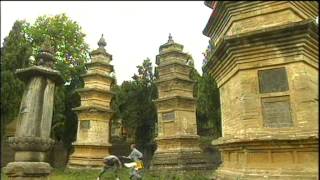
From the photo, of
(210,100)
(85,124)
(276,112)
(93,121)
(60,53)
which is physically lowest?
(276,112)

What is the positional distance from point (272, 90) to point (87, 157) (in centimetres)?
1481

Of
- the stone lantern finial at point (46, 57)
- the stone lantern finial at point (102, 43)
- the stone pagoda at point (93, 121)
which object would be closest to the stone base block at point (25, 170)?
the stone lantern finial at point (46, 57)

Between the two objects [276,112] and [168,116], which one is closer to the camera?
[276,112]

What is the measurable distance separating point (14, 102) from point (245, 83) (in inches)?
713

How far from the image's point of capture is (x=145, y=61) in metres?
34.7

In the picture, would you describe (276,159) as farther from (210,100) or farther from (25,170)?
(210,100)

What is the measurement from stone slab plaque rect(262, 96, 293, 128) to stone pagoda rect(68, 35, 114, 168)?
14.2 meters

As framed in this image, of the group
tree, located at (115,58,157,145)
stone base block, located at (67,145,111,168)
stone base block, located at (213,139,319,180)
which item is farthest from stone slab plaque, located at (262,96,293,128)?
tree, located at (115,58,157,145)

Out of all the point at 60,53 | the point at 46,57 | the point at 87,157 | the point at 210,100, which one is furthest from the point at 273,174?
the point at 60,53

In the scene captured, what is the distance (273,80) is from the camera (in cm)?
805

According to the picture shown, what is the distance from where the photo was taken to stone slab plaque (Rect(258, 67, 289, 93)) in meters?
7.91

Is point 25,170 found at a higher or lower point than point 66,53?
lower

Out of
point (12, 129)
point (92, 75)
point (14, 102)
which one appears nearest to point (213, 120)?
point (92, 75)

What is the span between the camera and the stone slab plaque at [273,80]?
7.91m
